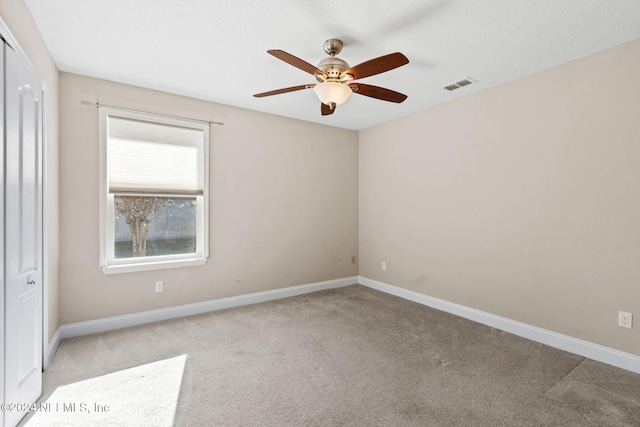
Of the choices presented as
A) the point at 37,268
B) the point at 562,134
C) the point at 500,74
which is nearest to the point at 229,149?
the point at 37,268

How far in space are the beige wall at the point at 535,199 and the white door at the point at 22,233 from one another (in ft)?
12.7

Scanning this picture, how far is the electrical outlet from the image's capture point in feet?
8.11

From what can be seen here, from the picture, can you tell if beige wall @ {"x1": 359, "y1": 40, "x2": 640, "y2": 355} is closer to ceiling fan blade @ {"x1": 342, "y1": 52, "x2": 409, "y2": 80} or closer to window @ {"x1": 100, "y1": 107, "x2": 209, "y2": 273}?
ceiling fan blade @ {"x1": 342, "y1": 52, "x2": 409, "y2": 80}

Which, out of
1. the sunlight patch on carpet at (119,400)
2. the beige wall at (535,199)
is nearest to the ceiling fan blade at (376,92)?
the beige wall at (535,199)

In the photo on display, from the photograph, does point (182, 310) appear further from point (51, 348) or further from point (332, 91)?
point (332, 91)

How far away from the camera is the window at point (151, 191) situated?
10.6ft

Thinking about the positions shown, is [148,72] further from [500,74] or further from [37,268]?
[500,74]

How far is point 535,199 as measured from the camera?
3.03 metres

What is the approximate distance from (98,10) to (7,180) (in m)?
1.29

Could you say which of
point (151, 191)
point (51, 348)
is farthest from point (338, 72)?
point (51, 348)

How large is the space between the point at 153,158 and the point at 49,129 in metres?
0.95

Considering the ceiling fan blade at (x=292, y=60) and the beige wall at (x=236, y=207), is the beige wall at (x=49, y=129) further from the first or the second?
the ceiling fan blade at (x=292, y=60)

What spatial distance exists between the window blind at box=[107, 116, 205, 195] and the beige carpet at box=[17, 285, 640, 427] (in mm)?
1527

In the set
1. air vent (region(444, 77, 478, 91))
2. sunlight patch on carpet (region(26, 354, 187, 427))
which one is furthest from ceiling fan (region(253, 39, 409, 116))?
sunlight patch on carpet (region(26, 354, 187, 427))
